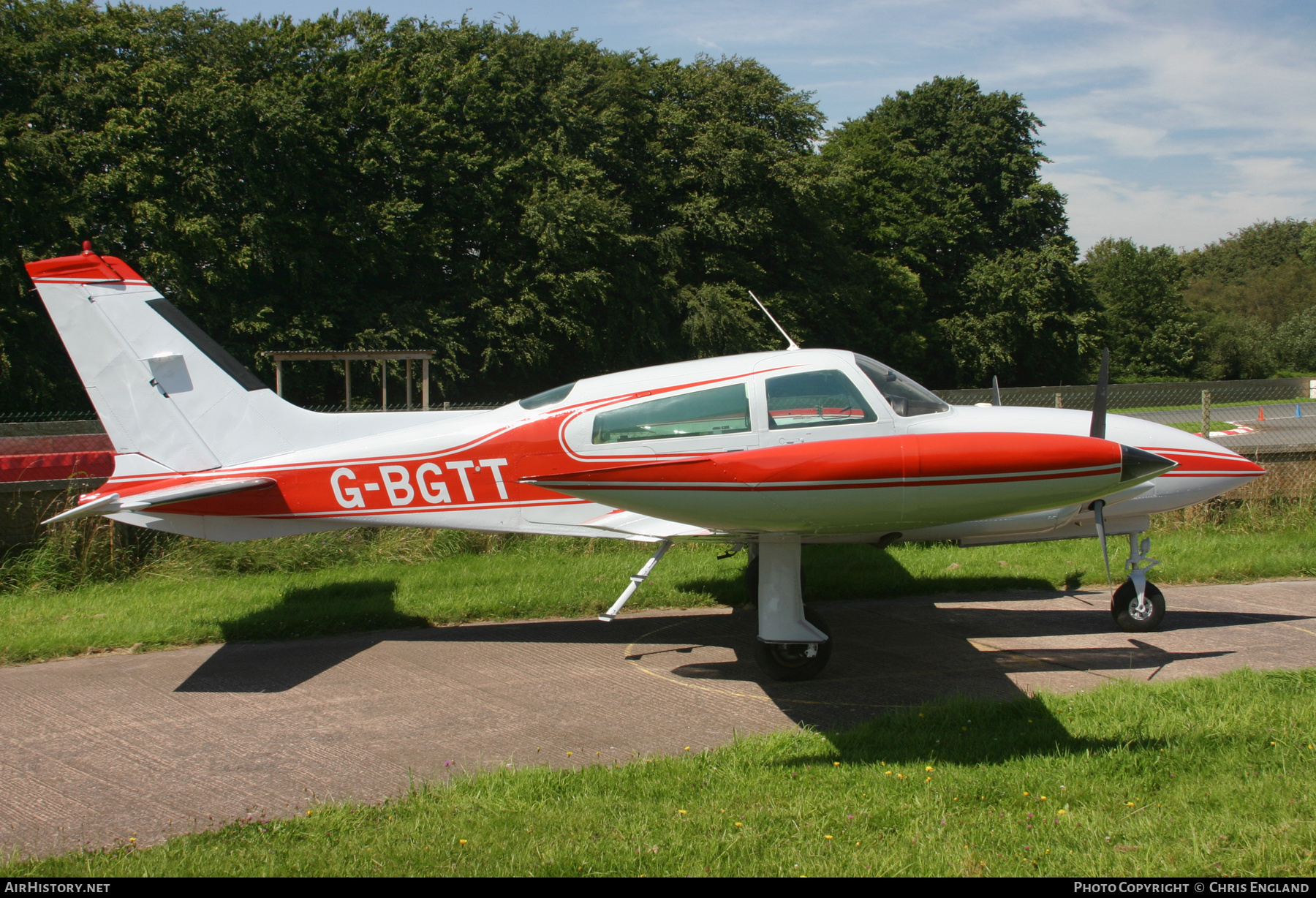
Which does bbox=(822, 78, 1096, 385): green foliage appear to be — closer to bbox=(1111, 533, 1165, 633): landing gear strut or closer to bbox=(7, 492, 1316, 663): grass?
bbox=(7, 492, 1316, 663): grass

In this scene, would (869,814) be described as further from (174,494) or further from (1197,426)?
(1197,426)

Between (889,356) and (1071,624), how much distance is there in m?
33.9

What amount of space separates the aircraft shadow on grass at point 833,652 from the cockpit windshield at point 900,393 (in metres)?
1.83

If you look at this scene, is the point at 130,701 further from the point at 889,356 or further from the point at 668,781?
the point at 889,356

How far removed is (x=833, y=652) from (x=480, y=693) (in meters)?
2.65

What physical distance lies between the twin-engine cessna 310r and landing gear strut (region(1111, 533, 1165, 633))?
1cm

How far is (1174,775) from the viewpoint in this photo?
4117mm

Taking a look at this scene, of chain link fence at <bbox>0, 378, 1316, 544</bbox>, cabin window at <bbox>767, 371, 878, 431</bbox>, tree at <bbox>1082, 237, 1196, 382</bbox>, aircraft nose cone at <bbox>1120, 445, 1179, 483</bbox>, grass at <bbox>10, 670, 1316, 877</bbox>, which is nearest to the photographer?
grass at <bbox>10, 670, 1316, 877</bbox>

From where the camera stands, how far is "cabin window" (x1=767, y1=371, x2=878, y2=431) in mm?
6074

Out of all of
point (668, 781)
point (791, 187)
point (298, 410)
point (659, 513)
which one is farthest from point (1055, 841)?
point (791, 187)

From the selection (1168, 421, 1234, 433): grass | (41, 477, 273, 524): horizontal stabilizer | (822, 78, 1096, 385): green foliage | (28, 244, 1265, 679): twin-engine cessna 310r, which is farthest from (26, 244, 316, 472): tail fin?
(822, 78, 1096, 385): green foliage

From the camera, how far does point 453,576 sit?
8.60m

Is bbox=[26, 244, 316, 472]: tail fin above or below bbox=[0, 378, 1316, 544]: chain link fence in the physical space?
above

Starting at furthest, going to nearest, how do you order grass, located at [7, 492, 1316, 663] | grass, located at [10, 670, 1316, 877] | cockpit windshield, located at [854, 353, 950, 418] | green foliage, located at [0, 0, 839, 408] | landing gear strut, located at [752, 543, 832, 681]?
1. green foliage, located at [0, 0, 839, 408]
2. grass, located at [7, 492, 1316, 663]
3. cockpit windshield, located at [854, 353, 950, 418]
4. landing gear strut, located at [752, 543, 832, 681]
5. grass, located at [10, 670, 1316, 877]
